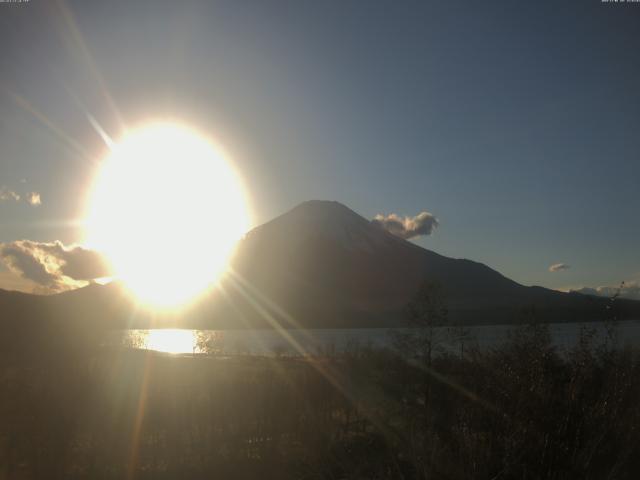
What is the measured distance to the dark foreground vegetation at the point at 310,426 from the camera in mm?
4570

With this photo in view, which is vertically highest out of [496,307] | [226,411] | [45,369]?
[496,307]

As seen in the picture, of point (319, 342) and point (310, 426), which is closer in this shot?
point (310, 426)

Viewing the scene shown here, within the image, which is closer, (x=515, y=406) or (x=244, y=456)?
(x=515, y=406)

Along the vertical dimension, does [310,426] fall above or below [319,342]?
below

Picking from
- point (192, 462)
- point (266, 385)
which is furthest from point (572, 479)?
point (266, 385)

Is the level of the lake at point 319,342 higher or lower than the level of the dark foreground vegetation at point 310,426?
higher

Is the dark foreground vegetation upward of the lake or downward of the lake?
downward

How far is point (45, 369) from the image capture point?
33.2 feet

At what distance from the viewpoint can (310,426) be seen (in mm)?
9852

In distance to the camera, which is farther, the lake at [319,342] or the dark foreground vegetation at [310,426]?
the lake at [319,342]

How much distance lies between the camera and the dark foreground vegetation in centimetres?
457

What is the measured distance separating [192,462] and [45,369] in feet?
12.5

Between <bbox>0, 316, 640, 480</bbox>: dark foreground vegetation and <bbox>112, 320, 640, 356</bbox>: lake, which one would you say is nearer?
<bbox>0, 316, 640, 480</bbox>: dark foreground vegetation

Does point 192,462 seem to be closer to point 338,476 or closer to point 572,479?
point 338,476
